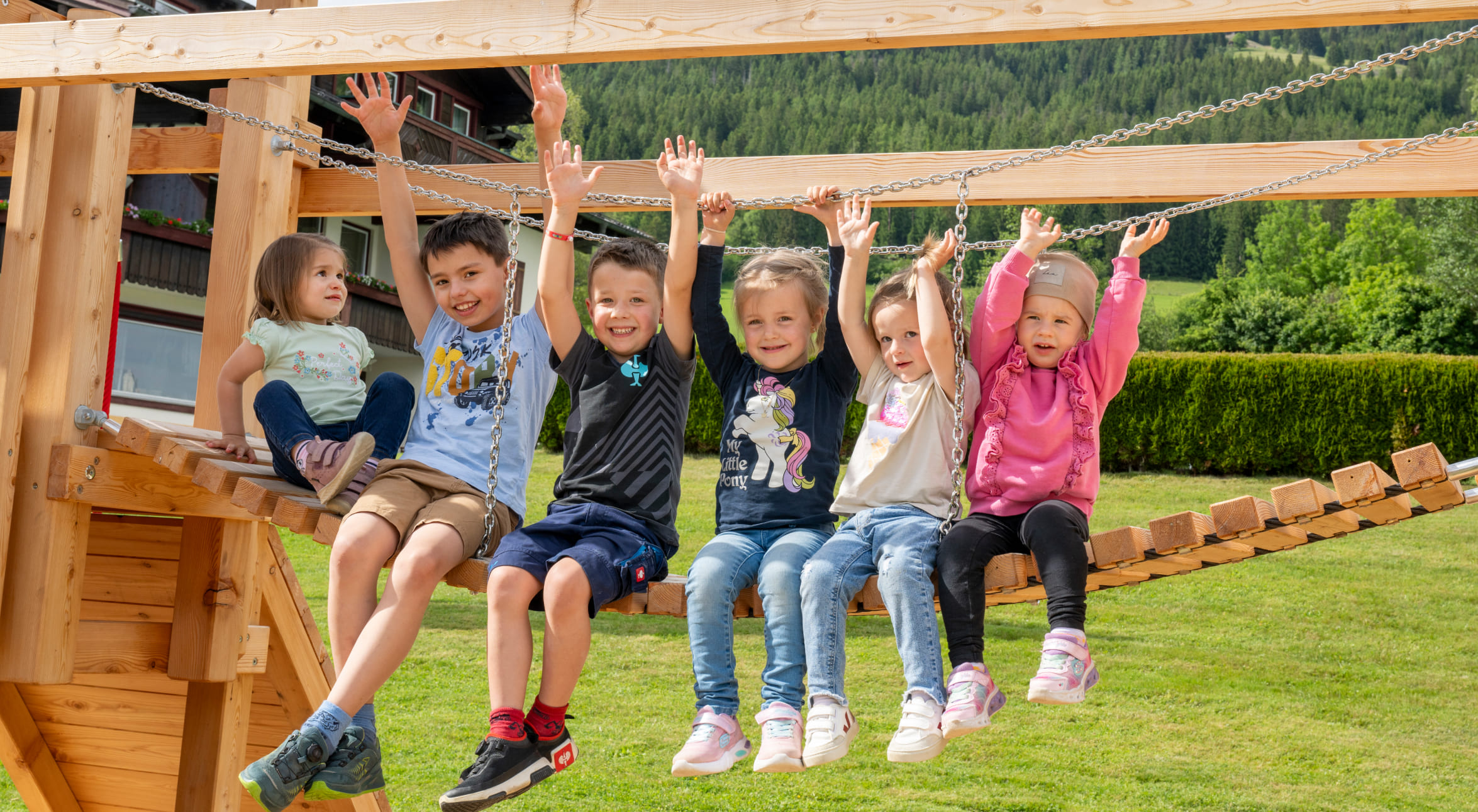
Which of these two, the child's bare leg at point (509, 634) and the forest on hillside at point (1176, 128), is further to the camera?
the forest on hillside at point (1176, 128)

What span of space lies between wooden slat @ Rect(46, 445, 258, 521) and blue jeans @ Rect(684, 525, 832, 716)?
1.55 m

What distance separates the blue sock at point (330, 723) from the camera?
10.6 ft

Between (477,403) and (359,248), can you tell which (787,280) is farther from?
(359,248)

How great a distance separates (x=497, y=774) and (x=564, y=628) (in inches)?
15.7

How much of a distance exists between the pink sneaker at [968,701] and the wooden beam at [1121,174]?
5.02 ft

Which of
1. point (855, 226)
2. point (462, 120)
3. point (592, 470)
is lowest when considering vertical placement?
point (592, 470)

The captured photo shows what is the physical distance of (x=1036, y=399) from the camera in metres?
3.64

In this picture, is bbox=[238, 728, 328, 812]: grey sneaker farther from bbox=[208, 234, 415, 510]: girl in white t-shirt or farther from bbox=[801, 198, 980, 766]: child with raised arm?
bbox=[801, 198, 980, 766]: child with raised arm

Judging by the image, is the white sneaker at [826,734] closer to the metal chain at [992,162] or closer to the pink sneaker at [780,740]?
the pink sneaker at [780,740]

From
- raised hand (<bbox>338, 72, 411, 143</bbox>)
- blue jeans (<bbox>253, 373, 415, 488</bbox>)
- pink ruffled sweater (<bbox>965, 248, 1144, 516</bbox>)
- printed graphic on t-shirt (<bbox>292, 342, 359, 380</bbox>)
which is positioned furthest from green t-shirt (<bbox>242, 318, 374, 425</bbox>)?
pink ruffled sweater (<bbox>965, 248, 1144, 516</bbox>)

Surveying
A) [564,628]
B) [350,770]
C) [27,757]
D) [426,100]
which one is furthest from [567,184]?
[426,100]

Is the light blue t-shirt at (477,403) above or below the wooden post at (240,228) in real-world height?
below

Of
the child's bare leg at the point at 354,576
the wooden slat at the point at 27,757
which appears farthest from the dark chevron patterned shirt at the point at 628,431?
the wooden slat at the point at 27,757

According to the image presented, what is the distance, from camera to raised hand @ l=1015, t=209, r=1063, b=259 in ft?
11.6
